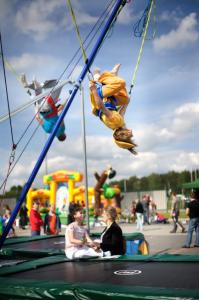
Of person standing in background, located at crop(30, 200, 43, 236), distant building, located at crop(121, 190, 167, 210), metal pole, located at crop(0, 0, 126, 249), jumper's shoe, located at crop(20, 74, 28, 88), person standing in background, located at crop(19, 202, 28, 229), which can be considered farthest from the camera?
distant building, located at crop(121, 190, 167, 210)

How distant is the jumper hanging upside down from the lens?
501 centimetres

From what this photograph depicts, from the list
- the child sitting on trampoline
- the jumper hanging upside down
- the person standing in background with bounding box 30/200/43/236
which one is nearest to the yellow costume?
the jumper hanging upside down

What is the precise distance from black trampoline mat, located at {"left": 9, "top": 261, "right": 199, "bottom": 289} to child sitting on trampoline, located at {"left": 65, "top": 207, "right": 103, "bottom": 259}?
7.1 inches

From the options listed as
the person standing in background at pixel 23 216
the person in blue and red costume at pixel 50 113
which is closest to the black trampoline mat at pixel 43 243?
the person in blue and red costume at pixel 50 113

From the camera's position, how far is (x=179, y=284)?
329 cm

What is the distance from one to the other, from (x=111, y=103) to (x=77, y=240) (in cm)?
185

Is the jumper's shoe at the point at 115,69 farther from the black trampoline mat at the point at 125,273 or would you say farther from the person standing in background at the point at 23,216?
the person standing in background at the point at 23,216

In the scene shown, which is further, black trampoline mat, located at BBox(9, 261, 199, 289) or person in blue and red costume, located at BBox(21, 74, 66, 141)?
person in blue and red costume, located at BBox(21, 74, 66, 141)

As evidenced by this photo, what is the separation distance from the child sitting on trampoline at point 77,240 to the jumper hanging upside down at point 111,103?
108 cm

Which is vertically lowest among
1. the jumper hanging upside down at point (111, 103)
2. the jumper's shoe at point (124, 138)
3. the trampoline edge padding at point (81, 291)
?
the trampoline edge padding at point (81, 291)

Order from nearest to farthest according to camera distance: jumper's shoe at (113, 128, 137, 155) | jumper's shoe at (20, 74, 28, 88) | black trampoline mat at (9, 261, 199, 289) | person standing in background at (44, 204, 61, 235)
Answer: black trampoline mat at (9, 261, 199, 289) → jumper's shoe at (113, 128, 137, 155) → jumper's shoe at (20, 74, 28, 88) → person standing in background at (44, 204, 61, 235)

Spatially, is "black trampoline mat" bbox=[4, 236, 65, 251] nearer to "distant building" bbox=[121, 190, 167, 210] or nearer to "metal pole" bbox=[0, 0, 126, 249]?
"metal pole" bbox=[0, 0, 126, 249]

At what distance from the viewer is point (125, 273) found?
3.94 m

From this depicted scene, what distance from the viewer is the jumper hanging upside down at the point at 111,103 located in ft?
16.4
